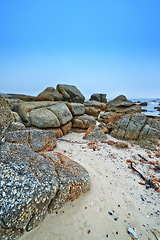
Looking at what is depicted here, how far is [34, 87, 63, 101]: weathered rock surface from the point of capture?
1099 centimetres

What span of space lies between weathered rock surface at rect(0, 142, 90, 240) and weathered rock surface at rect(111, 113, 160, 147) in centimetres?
516

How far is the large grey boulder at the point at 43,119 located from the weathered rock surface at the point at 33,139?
1.89m

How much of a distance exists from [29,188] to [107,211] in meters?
1.84

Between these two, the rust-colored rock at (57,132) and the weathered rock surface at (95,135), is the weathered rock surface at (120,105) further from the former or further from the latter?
the rust-colored rock at (57,132)

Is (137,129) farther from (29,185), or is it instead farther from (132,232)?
(29,185)

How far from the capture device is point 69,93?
1270 centimetres

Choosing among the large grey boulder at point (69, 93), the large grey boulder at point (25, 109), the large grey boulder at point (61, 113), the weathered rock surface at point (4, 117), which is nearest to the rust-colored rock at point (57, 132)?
the large grey boulder at point (61, 113)

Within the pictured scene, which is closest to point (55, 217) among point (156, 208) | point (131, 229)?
point (131, 229)

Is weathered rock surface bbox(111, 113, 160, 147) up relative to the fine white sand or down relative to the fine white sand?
up

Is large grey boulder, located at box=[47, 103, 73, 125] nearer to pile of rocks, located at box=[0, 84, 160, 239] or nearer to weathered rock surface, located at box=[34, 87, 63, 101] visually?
pile of rocks, located at box=[0, 84, 160, 239]

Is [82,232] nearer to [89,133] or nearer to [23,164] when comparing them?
[23,164]

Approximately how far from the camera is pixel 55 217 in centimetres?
253

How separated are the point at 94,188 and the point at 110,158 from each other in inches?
78.6

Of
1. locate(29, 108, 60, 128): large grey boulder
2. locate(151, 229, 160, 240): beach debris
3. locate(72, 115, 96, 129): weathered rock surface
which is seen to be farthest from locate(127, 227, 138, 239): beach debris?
locate(72, 115, 96, 129): weathered rock surface
